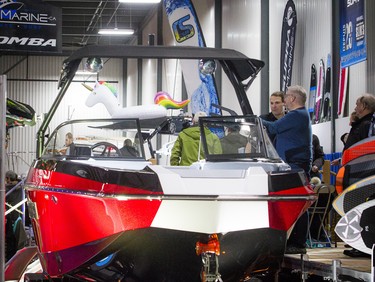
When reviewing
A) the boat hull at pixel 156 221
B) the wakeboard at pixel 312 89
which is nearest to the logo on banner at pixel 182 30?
the wakeboard at pixel 312 89

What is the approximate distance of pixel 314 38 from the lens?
43.5ft

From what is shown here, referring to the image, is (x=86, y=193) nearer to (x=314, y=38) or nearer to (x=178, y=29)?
(x=314, y=38)

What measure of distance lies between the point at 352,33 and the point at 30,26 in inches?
290

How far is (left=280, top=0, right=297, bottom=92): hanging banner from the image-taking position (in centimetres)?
1411

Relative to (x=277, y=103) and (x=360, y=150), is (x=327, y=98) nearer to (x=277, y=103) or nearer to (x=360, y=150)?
(x=277, y=103)

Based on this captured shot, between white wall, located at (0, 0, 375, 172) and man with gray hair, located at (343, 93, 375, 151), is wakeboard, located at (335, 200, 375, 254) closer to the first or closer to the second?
man with gray hair, located at (343, 93, 375, 151)

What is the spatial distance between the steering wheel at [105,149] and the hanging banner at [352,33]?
16.7 feet

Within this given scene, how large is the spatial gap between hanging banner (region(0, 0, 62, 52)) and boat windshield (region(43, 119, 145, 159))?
944 cm

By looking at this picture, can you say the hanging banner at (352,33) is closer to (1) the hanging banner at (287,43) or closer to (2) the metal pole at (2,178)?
(1) the hanging banner at (287,43)

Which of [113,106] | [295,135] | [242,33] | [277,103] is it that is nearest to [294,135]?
[295,135]

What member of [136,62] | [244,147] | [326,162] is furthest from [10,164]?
[244,147]

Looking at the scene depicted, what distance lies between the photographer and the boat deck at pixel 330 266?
492cm

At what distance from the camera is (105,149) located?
6676mm

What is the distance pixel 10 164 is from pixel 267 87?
1858cm
